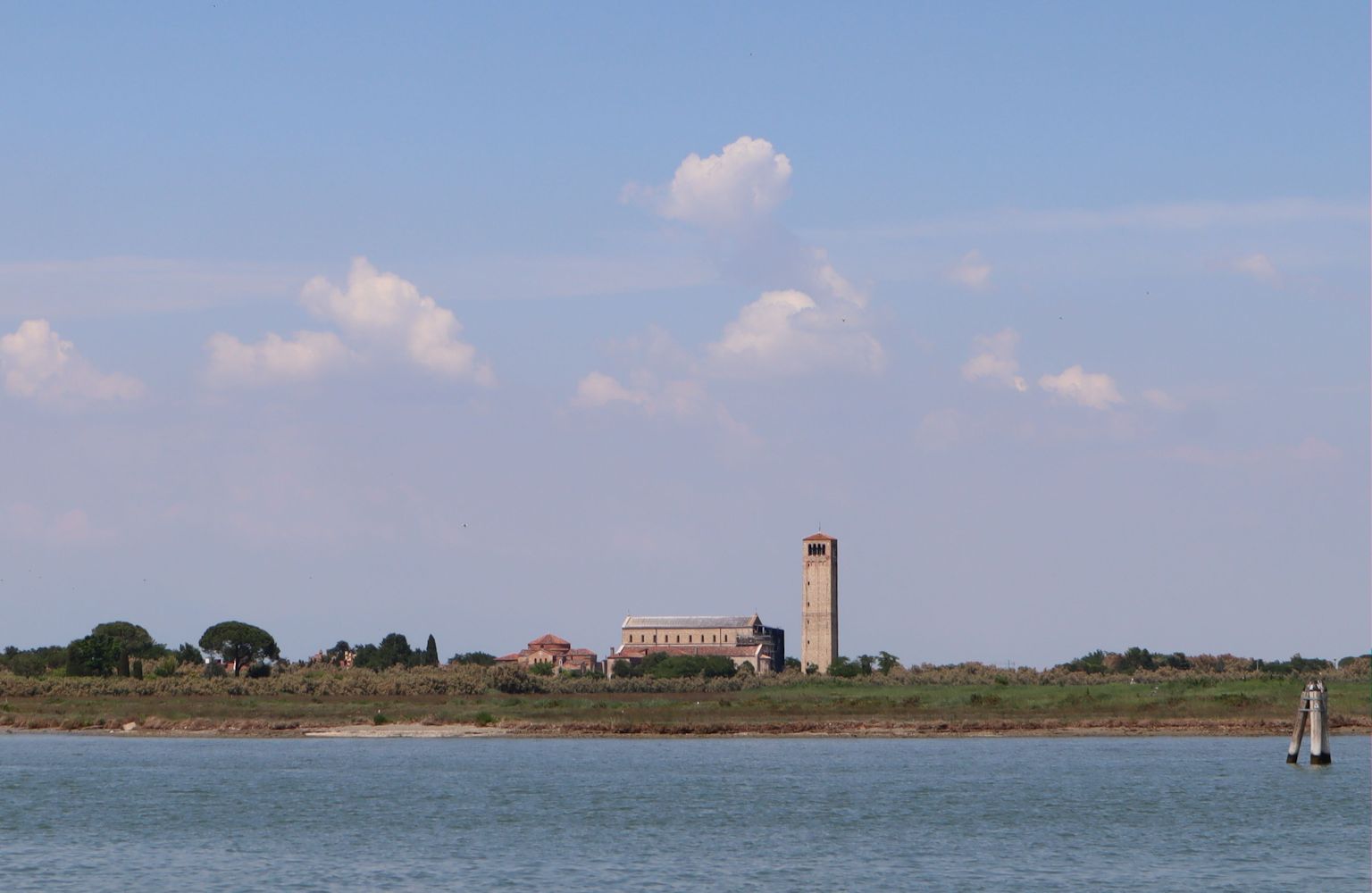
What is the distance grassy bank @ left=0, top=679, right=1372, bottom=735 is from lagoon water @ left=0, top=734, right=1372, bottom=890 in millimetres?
8538

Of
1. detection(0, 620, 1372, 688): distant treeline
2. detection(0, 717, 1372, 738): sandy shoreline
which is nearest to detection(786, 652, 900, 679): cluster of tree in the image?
detection(0, 620, 1372, 688): distant treeline

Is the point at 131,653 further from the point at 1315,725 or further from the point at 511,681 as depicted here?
the point at 1315,725

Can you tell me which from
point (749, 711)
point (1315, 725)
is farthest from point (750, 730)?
point (1315, 725)

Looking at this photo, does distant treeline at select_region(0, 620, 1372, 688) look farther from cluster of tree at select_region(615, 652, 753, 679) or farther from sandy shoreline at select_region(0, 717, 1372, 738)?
sandy shoreline at select_region(0, 717, 1372, 738)

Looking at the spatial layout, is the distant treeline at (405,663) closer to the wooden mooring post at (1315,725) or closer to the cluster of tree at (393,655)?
the cluster of tree at (393,655)

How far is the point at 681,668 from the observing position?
558 ft

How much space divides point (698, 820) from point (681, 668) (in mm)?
121087

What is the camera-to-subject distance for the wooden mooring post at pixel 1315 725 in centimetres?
6059

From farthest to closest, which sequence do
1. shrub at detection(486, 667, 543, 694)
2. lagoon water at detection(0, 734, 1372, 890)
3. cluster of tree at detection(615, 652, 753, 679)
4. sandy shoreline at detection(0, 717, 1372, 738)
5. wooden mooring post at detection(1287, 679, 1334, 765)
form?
cluster of tree at detection(615, 652, 753, 679)
shrub at detection(486, 667, 543, 694)
sandy shoreline at detection(0, 717, 1372, 738)
wooden mooring post at detection(1287, 679, 1334, 765)
lagoon water at detection(0, 734, 1372, 890)

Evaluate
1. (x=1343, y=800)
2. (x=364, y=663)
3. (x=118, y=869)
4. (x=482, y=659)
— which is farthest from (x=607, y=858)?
(x=482, y=659)

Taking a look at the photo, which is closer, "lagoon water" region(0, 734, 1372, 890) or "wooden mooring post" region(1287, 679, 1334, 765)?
"lagoon water" region(0, 734, 1372, 890)

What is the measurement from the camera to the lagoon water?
38500mm

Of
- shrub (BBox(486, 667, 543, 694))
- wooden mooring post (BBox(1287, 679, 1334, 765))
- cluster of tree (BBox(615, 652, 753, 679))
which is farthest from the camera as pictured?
cluster of tree (BBox(615, 652, 753, 679))

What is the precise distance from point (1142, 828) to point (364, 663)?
5149 inches
